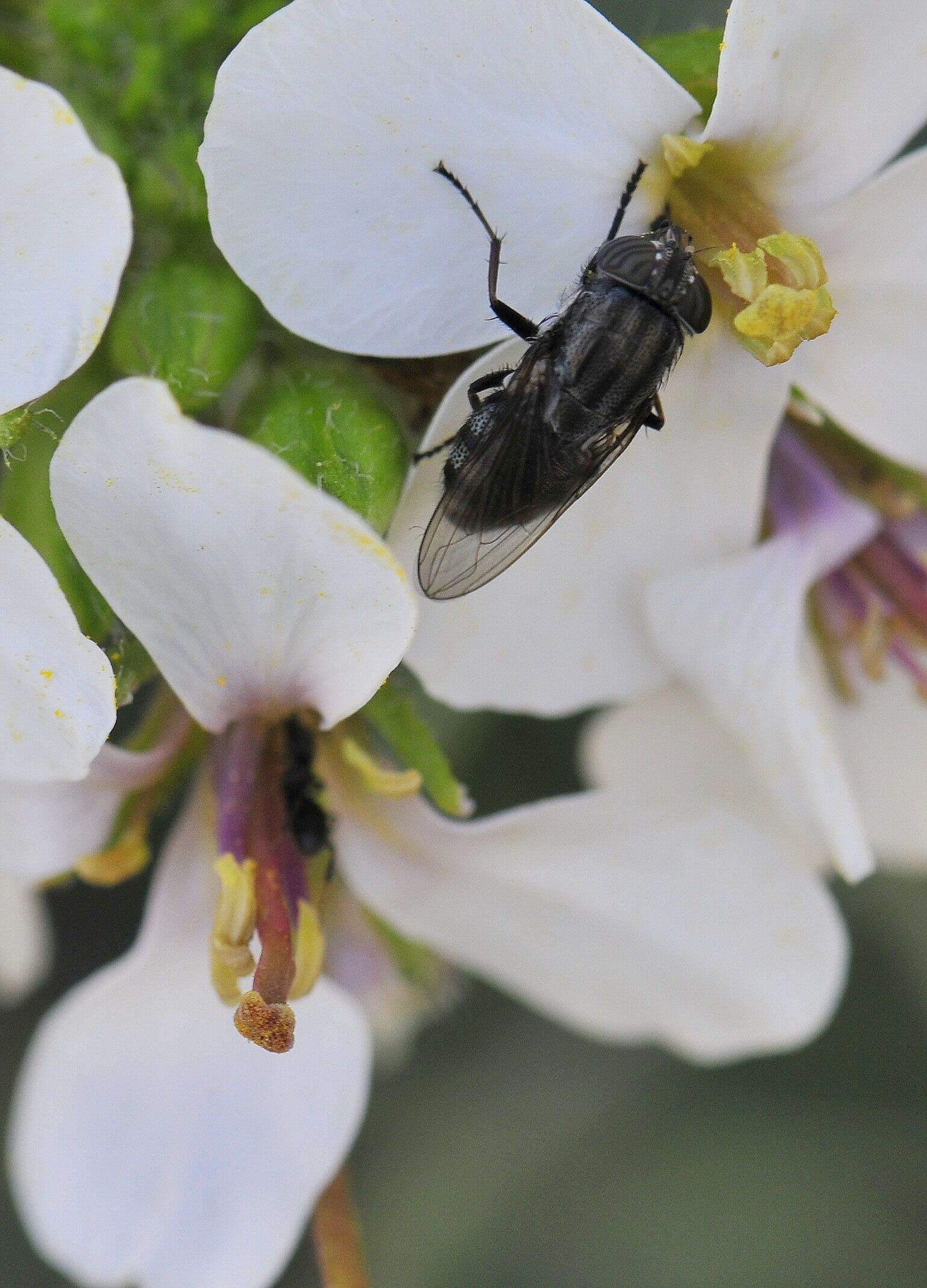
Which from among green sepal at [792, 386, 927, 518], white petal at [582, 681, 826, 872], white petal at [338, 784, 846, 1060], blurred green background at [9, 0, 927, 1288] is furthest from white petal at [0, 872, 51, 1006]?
green sepal at [792, 386, 927, 518]

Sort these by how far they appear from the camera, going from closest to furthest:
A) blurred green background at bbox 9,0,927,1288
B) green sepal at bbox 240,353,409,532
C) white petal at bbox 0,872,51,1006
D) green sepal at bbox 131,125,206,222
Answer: green sepal at bbox 240,353,409,532 < green sepal at bbox 131,125,206,222 < white petal at bbox 0,872,51,1006 < blurred green background at bbox 9,0,927,1288

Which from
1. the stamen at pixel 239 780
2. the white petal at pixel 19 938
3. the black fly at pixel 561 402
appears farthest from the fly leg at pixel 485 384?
the white petal at pixel 19 938

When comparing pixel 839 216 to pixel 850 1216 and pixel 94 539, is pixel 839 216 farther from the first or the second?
A: pixel 850 1216

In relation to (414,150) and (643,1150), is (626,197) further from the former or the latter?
(643,1150)

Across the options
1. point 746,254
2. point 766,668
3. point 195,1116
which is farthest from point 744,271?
point 195,1116

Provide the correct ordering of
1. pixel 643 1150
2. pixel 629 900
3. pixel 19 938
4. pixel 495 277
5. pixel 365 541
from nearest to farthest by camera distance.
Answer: pixel 365 541, pixel 495 277, pixel 629 900, pixel 19 938, pixel 643 1150

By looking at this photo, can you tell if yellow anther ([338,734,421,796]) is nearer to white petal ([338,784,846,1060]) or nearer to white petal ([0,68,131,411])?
white petal ([338,784,846,1060])
